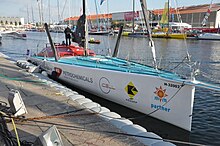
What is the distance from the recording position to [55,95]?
7.06 m

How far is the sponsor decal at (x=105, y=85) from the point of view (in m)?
7.91

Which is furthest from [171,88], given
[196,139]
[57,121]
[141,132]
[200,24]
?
[200,24]

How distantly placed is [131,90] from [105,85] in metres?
1.22

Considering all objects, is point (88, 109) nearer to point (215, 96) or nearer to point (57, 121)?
point (57, 121)

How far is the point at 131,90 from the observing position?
7219 millimetres

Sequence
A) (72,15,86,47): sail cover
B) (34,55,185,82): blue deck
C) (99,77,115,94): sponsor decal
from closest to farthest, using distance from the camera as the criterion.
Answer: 1. (34,55,185,82): blue deck
2. (99,77,115,94): sponsor decal
3. (72,15,86,47): sail cover

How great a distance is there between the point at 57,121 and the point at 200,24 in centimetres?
7847

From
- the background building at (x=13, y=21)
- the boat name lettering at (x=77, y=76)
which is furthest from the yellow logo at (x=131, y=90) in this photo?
the background building at (x=13, y=21)

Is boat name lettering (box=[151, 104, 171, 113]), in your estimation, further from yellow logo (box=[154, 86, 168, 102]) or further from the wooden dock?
the wooden dock

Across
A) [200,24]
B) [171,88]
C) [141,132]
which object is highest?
[200,24]

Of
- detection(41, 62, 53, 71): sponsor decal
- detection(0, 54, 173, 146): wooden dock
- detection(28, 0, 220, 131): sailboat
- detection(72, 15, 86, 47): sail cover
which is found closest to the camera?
detection(0, 54, 173, 146): wooden dock

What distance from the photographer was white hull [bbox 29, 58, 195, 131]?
619cm

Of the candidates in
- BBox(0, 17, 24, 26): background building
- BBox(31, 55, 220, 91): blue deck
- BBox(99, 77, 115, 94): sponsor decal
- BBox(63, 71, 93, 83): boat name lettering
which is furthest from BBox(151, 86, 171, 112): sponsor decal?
BBox(0, 17, 24, 26): background building

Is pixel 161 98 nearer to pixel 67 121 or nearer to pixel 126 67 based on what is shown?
pixel 126 67
